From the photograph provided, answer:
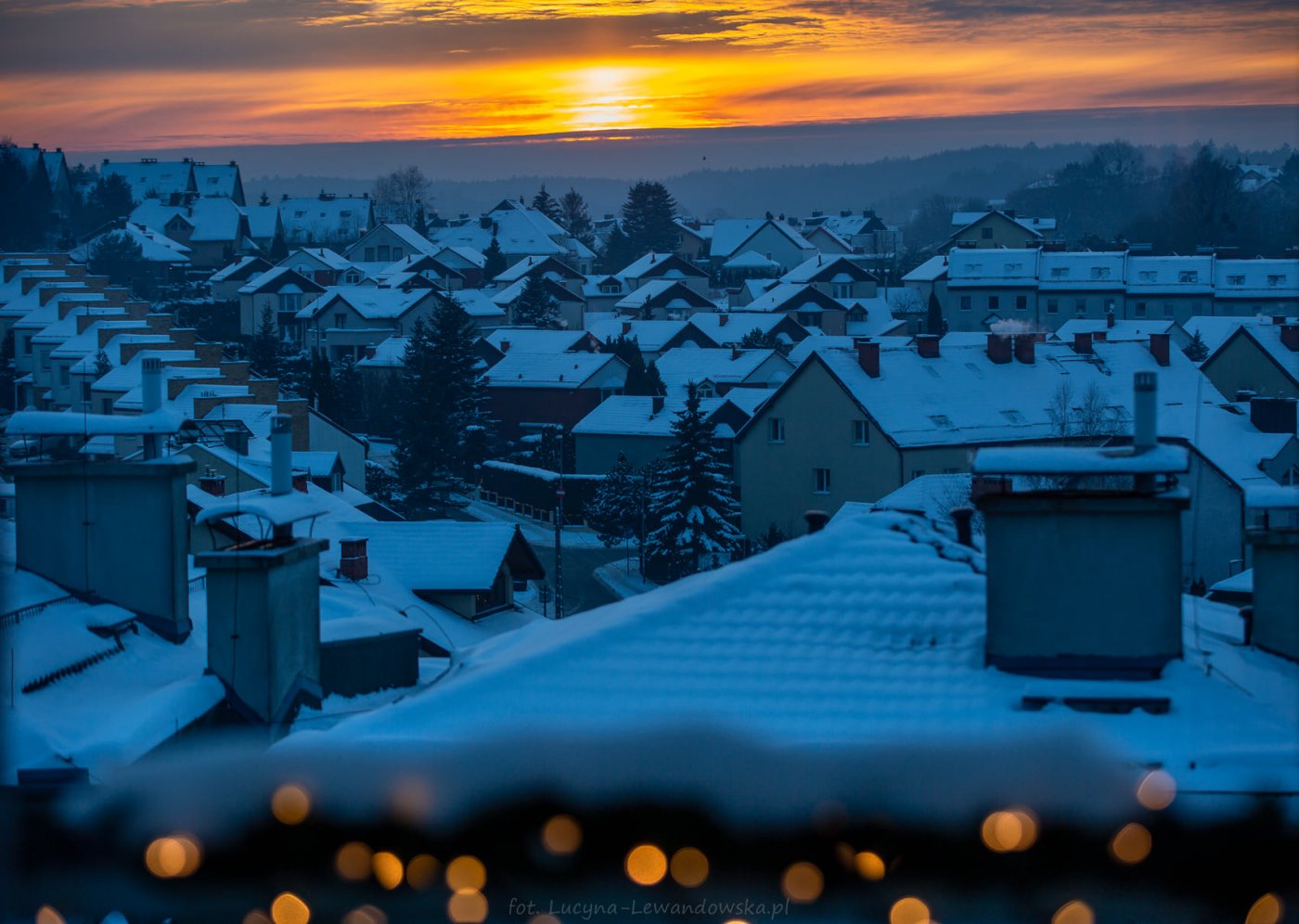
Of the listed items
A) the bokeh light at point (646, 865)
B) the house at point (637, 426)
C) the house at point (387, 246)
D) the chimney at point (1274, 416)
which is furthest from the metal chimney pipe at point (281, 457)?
the house at point (387, 246)

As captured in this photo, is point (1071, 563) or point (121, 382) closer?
point (1071, 563)

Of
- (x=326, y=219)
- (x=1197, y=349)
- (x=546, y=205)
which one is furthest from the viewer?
(x=546, y=205)

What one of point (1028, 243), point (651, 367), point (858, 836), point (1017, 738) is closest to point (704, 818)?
point (858, 836)

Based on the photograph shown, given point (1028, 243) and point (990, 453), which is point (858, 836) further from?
point (1028, 243)

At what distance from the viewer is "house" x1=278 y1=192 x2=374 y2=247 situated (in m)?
76.4

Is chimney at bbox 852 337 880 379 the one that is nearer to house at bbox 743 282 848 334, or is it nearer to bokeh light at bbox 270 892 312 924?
bokeh light at bbox 270 892 312 924

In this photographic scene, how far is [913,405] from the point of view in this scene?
2314 cm

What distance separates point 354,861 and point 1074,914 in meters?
1.76

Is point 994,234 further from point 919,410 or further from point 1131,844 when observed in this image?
point 1131,844

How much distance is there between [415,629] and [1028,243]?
2242 inches

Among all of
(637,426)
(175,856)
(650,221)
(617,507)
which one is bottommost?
(617,507)

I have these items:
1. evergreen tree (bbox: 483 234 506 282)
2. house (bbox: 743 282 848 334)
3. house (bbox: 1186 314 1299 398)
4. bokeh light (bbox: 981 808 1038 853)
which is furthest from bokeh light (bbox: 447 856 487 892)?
evergreen tree (bbox: 483 234 506 282)

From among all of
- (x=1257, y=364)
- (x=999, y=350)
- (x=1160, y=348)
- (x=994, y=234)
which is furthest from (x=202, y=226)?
(x=1160, y=348)

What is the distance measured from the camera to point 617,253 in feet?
251
